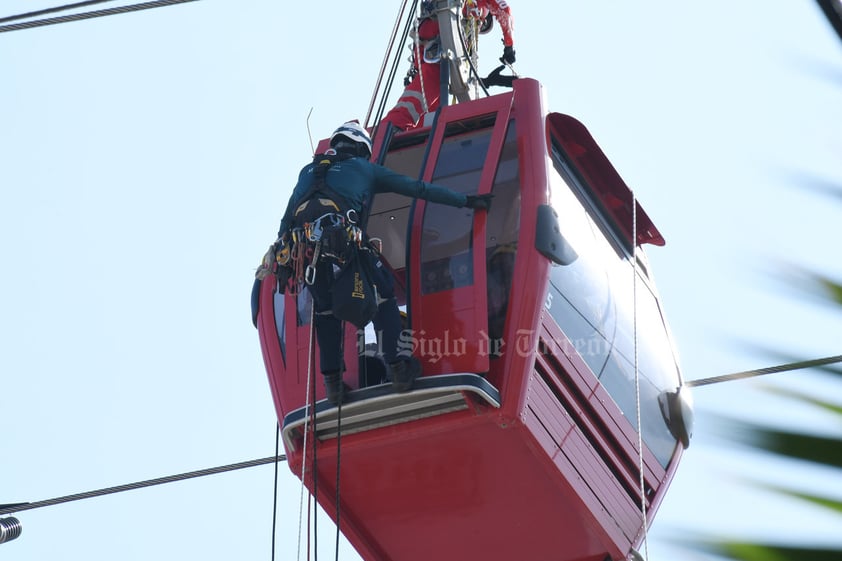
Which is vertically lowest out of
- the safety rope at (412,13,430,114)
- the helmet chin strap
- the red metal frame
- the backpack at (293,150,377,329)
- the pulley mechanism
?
the pulley mechanism

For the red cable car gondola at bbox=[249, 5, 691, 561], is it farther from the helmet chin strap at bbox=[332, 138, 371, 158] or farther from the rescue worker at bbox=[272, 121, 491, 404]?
the helmet chin strap at bbox=[332, 138, 371, 158]

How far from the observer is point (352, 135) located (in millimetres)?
7562

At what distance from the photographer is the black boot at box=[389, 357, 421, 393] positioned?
6.91 metres

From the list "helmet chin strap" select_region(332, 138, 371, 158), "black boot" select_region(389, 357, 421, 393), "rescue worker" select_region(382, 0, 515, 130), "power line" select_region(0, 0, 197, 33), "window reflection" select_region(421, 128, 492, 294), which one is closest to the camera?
"power line" select_region(0, 0, 197, 33)

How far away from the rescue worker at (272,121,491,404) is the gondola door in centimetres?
14

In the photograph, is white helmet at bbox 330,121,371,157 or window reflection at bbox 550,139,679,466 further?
window reflection at bbox 550,139,679,466

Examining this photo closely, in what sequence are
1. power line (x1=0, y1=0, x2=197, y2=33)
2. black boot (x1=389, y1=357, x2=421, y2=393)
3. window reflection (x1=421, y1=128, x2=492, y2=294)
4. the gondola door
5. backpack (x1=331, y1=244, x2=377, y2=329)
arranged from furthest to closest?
window reflection (x1=421, y1=128, x2=492, y2=294)
the gondola door
black boot (x1=389, y1=357, x2=421, y2=393)
backpack (x1=331, y1=244, x2=377, y2=329)
power line (x1=0, y1=0, x2=197, y2=33)

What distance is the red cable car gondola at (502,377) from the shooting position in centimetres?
712

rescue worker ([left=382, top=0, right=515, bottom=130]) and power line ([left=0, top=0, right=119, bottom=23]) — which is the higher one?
rescue worker ([left=382, top=0, right=515, bottom=130])

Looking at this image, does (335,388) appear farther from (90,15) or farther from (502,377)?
(90,15)

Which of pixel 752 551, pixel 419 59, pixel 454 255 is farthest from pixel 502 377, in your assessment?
pixel 752 551

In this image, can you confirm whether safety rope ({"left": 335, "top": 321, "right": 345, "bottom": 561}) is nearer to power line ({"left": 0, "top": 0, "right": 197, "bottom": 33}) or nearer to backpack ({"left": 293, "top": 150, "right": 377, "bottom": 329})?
backpack ({"left": 293, "top": 150, "right": 377, "bottom": 329})

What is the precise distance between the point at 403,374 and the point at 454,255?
835 millimetres

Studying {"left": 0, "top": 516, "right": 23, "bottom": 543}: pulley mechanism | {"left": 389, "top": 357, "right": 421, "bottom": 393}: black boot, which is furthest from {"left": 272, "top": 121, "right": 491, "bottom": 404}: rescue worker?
{"left": 0, "top": 516, "right": 23, "bottom": 543}: pulley mechanism
